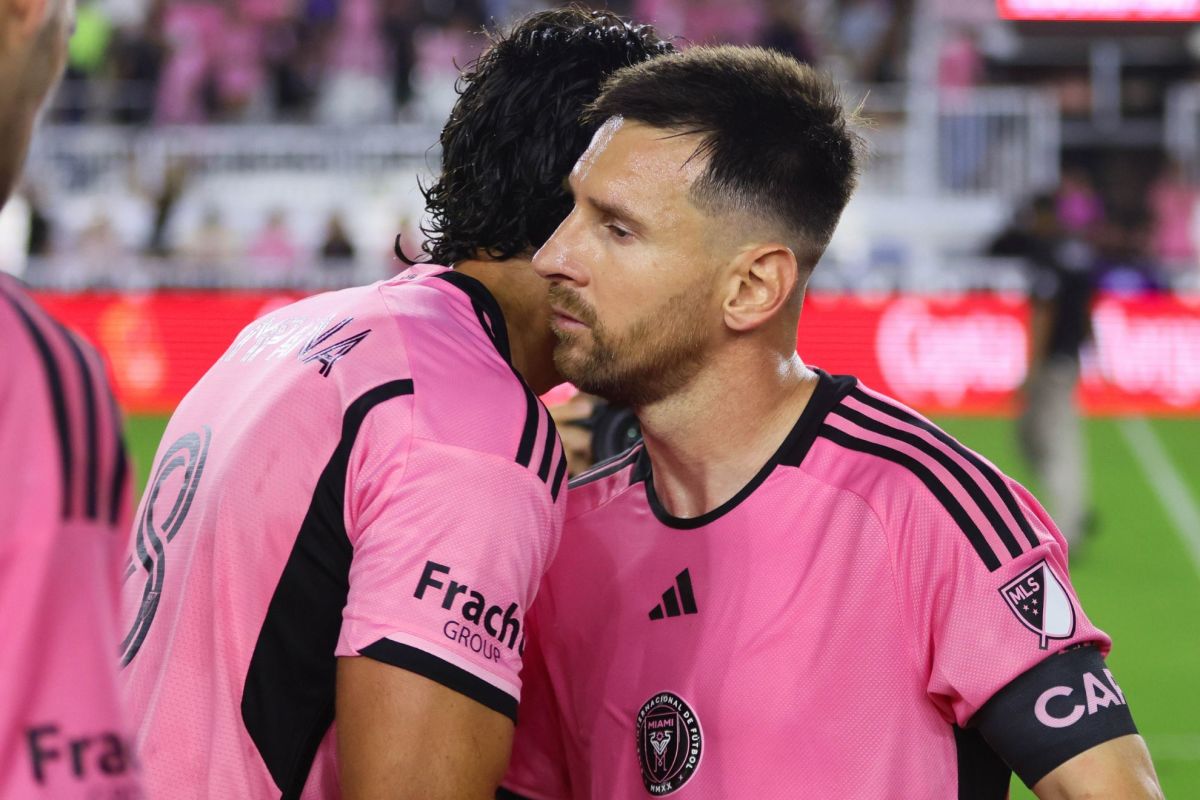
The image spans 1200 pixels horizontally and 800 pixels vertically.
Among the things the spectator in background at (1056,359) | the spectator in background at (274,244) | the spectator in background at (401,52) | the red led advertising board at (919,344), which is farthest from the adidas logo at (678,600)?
the spectator in background at (401,52)

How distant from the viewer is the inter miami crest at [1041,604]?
89.8 inches

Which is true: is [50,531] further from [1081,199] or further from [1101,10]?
[1101,10]

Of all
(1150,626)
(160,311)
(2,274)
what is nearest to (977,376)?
(1150,626)

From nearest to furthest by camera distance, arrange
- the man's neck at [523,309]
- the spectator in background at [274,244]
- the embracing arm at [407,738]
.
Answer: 1. the embracing arm at [407,738]
2. the man's neck at [523,309]
3. the spectator in background at [274,244]

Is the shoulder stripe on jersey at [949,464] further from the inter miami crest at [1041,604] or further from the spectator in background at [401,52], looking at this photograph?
the spectator in background at [401,52]

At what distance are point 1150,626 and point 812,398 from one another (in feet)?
24.6

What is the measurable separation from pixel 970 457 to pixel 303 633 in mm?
1005

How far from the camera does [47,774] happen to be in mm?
1428

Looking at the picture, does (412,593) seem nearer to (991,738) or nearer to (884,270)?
(991,738)

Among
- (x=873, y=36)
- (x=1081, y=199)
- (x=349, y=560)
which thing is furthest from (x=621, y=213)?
(x=873, y=36)

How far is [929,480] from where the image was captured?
242 centimetres

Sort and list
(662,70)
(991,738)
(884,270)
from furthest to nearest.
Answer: (884,270), (662,70), (991,738)

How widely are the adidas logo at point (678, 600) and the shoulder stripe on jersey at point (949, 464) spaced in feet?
1.17

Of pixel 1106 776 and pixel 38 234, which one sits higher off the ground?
pixel 1106 776
